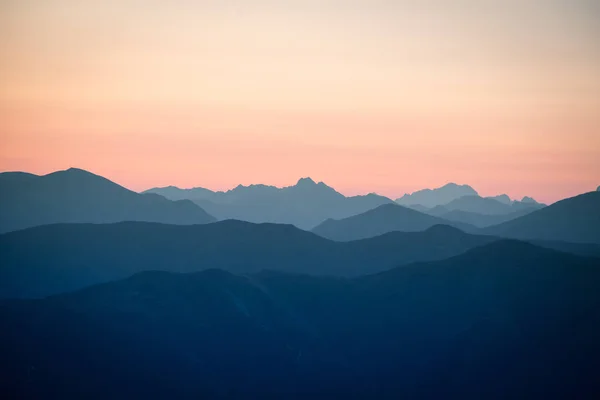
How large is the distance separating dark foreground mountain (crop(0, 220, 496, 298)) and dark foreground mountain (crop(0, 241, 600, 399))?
3214 centimetres

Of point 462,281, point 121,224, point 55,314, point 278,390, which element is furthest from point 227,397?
point 121,224

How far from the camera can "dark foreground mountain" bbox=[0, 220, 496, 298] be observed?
5876 inches

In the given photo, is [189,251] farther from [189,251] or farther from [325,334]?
[325,334]

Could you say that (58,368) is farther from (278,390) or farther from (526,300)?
(526,300)

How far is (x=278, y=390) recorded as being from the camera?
10188 centimetres

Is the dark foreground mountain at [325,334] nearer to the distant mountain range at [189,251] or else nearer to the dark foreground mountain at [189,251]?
the distant mountain range at [189,251]

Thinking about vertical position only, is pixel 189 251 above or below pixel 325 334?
above

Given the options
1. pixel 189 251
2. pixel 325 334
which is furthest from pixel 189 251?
pixel 325 334

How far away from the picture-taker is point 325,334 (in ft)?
384

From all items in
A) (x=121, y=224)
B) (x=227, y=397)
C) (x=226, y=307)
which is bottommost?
(x=227, y=397)

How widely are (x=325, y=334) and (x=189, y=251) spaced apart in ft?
177

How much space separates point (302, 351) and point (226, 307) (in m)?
13.4

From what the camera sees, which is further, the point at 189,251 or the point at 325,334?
the point at 189,251

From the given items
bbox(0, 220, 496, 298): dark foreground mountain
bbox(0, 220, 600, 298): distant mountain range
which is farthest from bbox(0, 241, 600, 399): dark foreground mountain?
bbox(0, 220, 496, 298): dark foreground mountain
